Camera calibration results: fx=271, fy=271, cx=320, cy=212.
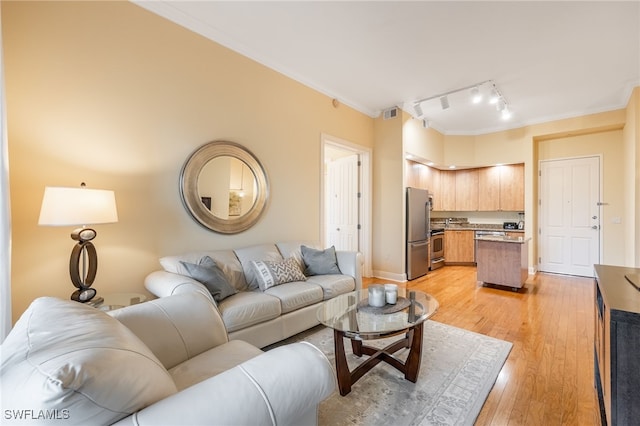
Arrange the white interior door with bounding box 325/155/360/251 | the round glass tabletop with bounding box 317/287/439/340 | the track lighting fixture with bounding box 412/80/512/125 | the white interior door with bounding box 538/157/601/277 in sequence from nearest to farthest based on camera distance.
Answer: the round glass tabletop with bounding box 317/287/439/340, the track lighting fixture with bounding box 412/80/512/125, the white interior door with bounding box 538/157/601/277, the white interior door with bounding box 325/155/360/251

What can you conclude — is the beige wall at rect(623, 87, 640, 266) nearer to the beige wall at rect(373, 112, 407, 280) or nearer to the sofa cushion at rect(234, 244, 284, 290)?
the beige wall at rect(373, 112, 407, 280)

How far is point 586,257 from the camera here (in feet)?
16.6

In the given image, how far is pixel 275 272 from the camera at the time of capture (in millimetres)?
2736

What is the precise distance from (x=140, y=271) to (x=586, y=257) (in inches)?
279

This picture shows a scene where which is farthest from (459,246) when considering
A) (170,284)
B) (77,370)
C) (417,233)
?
(77,370)

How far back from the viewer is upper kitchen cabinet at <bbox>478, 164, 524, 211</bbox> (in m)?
5.66

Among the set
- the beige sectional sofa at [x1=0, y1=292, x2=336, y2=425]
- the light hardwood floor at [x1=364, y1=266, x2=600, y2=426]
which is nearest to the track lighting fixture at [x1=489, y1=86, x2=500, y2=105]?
the light hardwood floor at [x1=364, y1=266, x2=600, y2=426]

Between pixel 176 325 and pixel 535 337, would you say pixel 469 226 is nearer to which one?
pixel 535 337

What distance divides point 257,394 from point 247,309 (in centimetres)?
144

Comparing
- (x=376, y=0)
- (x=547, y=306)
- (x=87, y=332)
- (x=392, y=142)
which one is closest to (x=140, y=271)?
(x=87, y=332)

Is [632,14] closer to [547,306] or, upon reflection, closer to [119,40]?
[547,306]

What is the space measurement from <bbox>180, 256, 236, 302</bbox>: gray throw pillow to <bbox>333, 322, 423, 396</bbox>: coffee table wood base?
1030 millimetres

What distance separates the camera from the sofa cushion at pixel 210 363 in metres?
1.25

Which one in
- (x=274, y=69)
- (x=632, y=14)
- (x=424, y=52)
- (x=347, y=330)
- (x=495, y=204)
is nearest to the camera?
(x=347, y=330)
